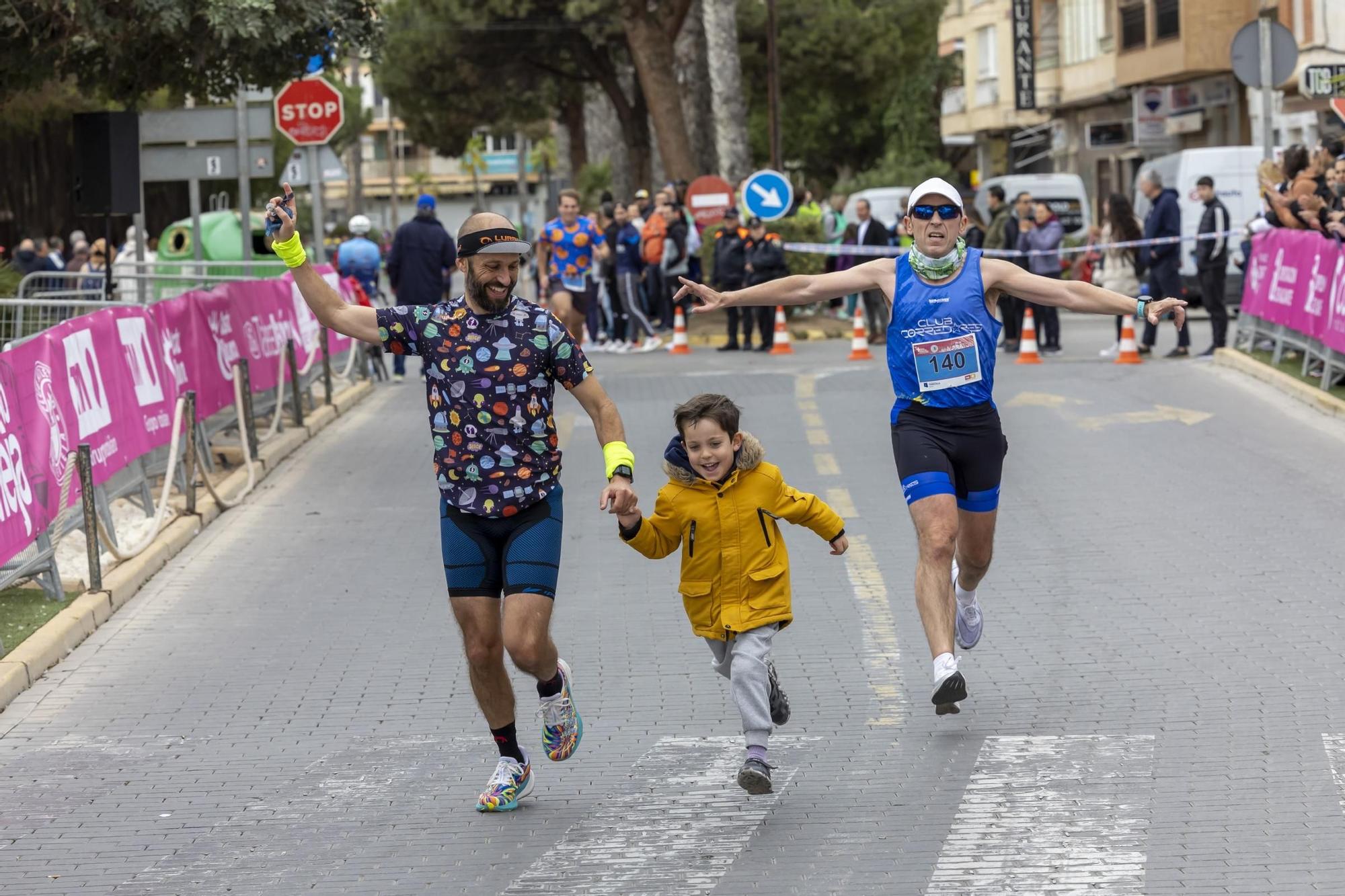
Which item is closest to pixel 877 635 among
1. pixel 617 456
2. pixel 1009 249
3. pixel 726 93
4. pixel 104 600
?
pixel 617 456

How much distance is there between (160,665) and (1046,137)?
51.9 metres

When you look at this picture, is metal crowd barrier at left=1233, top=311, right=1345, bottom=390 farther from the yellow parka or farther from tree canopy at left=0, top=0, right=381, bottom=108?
the yellow parka

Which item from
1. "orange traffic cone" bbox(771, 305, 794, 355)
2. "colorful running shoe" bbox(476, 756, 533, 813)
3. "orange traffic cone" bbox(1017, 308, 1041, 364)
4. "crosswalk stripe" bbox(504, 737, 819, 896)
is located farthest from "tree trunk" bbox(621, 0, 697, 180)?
"colorful running shoe" bbox(476, 756, 533, 813)

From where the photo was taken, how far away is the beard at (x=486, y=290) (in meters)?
6.17

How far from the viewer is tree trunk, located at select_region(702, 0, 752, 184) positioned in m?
36.2

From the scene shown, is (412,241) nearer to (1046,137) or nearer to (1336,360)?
(1336,360)

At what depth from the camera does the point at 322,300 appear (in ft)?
20.5

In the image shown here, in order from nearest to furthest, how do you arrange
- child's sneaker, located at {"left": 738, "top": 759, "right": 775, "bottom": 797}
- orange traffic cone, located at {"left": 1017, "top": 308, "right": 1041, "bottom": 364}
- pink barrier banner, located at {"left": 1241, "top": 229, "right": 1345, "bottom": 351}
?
child's sneaker, located at {"left": 738, "top": 759, "right": 775, "bottom": 797} < pink barrier banner, located at {"left": 1241, "top": 229, "right": 1345, "bottom": 351} < orange traffic cone, located at {"left": 1017, "top": 308, "right": 1041, "bottom": 364}

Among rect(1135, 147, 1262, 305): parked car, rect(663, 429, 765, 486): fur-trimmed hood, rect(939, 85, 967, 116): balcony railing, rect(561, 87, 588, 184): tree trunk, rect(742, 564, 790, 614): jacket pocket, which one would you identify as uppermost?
rect(939, 85, 967, 116): balcony railing

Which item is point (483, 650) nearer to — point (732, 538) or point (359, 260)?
point (732, 538)

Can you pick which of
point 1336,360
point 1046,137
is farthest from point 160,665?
point 1046,137

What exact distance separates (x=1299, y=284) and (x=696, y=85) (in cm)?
2111

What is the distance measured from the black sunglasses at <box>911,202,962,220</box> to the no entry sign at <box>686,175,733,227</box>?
21744 millimetres

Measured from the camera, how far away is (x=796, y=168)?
74.9 m
